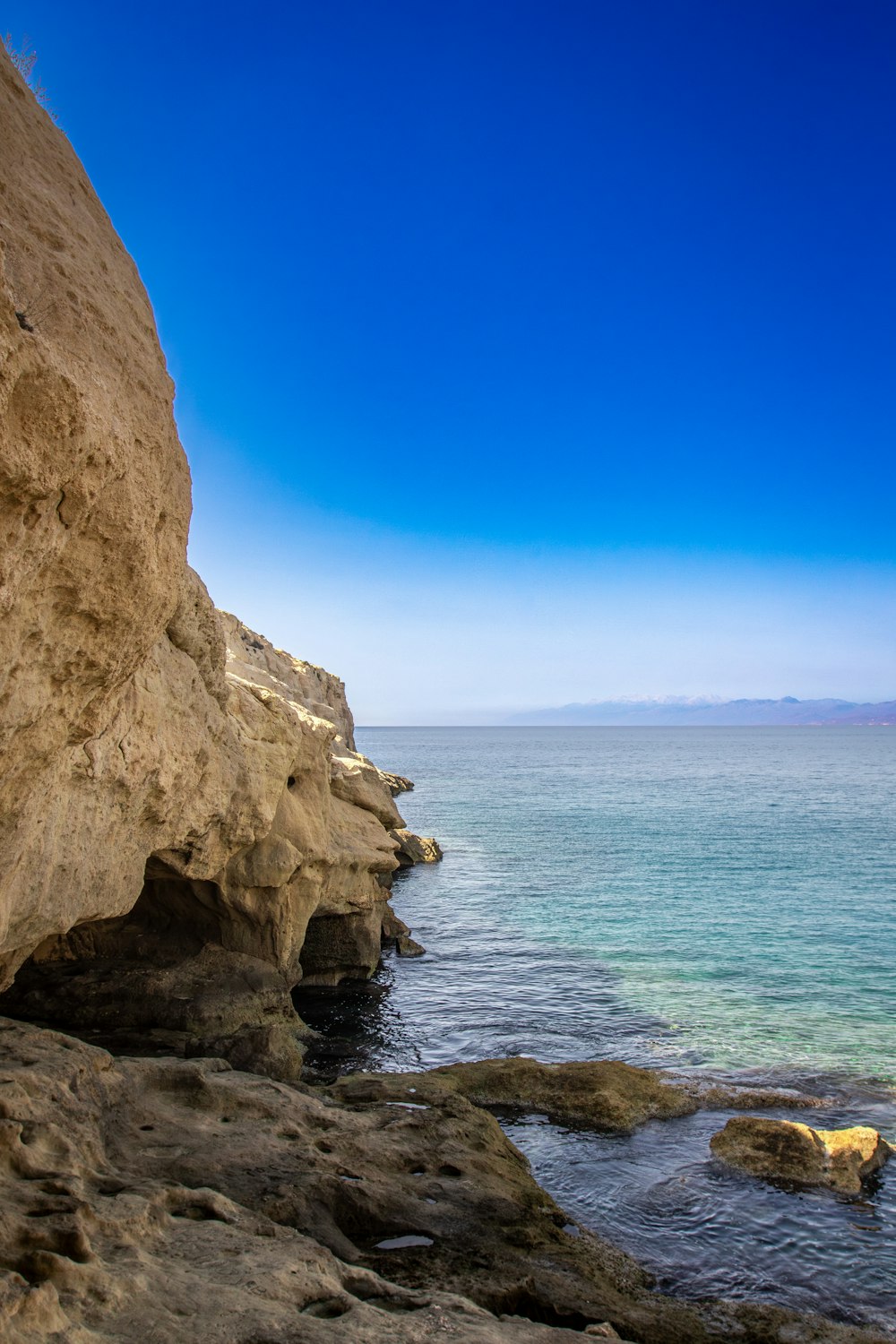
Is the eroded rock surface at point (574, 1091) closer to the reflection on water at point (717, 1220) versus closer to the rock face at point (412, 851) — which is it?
the reflection on water at point (717, 1220)

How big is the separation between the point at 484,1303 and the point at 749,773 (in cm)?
11892

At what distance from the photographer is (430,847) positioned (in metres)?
48.0

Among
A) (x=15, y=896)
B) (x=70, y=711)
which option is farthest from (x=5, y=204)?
(x=15, y=896)

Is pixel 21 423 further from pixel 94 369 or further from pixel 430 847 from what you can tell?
pixel 430 847

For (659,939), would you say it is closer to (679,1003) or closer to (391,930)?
(679,1003)

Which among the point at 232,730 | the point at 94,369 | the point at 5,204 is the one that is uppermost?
the point at 5,204

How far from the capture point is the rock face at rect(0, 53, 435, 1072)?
7586mm

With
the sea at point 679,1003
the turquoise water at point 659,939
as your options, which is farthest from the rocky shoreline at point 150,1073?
the turquoise water at point 659,939

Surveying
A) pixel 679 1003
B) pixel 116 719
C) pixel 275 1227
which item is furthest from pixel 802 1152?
pixel 116 719

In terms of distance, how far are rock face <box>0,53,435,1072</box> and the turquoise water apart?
452cm

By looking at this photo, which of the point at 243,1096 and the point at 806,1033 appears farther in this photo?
the point at 806,1033

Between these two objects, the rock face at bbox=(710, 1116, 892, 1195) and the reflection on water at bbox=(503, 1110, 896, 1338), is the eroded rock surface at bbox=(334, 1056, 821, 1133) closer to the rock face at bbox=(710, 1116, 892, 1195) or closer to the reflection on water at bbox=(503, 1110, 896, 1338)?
the reflection on water at bbox=(503, 1110, 896, 1338)

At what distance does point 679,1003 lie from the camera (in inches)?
915

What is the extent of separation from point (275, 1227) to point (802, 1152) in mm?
8999
